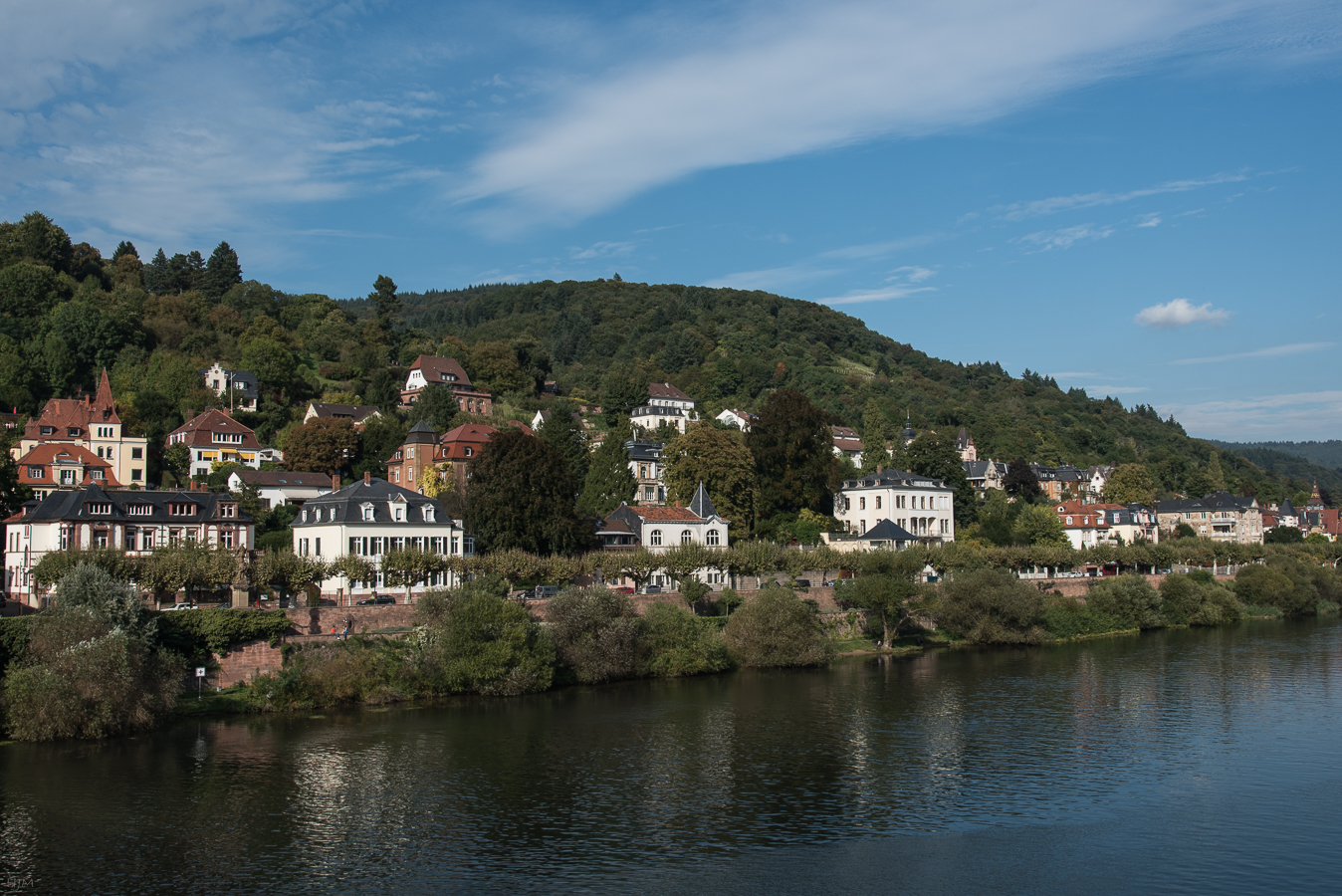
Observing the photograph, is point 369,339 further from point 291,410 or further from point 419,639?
point 419,639

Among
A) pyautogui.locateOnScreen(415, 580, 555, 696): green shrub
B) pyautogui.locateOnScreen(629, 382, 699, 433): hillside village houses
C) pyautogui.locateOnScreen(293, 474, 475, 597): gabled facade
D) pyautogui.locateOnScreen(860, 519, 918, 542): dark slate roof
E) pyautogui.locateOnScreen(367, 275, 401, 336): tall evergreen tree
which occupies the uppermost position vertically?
pyautogui.locateOnScreen(367, 275, 401, 336): tall evergreen tree

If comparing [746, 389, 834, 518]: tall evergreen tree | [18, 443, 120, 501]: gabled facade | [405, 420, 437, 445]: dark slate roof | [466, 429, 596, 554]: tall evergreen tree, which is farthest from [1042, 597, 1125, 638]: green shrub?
[18, 443, 120, 501]: gabled facade

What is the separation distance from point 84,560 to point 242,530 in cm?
2201

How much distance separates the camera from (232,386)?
4407 inches

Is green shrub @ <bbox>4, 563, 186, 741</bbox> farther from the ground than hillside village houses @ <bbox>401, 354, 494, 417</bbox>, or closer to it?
closer to it

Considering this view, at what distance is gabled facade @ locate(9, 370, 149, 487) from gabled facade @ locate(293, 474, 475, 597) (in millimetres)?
33693

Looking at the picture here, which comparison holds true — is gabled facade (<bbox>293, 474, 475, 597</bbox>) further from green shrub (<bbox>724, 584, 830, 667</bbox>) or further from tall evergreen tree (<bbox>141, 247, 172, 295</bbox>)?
tall evergreen tree (<bbox>141, 247, 172, 295</bbox>)

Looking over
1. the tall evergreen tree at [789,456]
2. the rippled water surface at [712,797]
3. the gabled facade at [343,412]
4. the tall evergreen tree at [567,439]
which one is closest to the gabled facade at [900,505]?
the tall evergreen tree at [789,456]

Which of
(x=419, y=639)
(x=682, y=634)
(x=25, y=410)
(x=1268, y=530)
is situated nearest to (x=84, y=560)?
(x=419, y=639)

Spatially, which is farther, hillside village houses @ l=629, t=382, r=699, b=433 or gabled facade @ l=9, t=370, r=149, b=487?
hillside village houses @ l=629, t=382, r=699, b=433

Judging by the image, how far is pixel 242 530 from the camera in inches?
2739

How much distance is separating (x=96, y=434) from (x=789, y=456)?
200ft

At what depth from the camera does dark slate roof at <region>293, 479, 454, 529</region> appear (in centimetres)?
6469

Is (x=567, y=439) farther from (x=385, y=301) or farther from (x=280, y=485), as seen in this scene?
(x=385, y=301)
